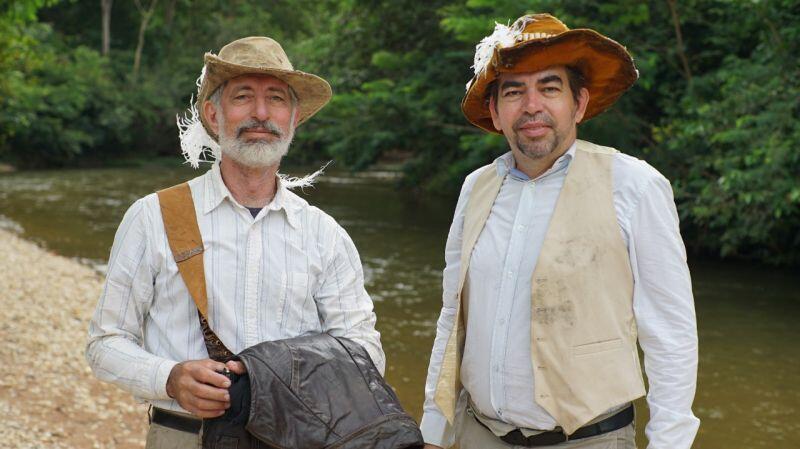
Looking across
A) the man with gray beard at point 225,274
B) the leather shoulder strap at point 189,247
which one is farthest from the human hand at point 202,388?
the leather shoulder strap at point 189,247

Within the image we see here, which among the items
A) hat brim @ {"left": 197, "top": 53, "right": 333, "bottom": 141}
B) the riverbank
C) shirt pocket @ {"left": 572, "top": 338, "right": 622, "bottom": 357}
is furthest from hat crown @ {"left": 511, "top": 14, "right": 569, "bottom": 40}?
the riverbank

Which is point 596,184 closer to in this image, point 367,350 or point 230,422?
point 367,350

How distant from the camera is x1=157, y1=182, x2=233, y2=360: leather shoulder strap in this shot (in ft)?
7.63

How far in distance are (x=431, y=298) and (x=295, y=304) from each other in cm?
823

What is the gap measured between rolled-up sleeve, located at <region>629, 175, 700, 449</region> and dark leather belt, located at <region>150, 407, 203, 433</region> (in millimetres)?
1261

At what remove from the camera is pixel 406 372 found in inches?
301

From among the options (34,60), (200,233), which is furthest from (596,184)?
(34,60)

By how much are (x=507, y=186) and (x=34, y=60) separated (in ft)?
29.2

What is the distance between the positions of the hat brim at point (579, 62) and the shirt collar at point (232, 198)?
720 mm

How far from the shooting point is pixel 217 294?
235cm

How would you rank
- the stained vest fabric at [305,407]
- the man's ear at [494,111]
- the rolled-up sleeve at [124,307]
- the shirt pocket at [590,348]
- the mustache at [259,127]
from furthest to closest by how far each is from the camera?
the man's ear at [494,111], the mustache at [259,127], the shirt pocket at [590,348], the rolled-up sleeve at [124,307], the stained vest fabric at [305,407]

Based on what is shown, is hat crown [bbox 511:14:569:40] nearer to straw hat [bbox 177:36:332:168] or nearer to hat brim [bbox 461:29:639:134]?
hat brim [bbox 461:29:639:134]

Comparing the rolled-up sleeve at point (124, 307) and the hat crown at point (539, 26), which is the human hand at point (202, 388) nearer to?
the rolled-up sleeve at point (124, 307)

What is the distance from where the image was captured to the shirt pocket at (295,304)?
241 cm
